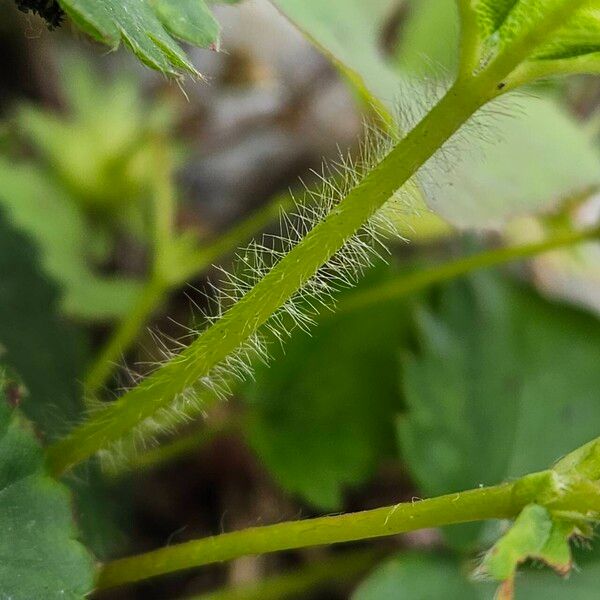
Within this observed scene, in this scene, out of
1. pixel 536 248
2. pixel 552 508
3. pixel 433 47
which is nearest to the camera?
pixel 552 508

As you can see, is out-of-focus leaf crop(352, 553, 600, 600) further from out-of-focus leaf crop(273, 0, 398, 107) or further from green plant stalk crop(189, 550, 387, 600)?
out-of-focus leaf crop(273, 0, 398, 107)

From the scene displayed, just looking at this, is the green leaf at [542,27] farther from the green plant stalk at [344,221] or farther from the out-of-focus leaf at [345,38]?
the out-of-focus leaf at [345,38]

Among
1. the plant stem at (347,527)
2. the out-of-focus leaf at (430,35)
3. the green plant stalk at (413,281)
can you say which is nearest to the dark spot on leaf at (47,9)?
the plant stem at (347,527)

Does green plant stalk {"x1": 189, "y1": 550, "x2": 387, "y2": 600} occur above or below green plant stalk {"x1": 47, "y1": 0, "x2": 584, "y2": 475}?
below

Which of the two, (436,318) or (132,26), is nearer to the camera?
(132,26)

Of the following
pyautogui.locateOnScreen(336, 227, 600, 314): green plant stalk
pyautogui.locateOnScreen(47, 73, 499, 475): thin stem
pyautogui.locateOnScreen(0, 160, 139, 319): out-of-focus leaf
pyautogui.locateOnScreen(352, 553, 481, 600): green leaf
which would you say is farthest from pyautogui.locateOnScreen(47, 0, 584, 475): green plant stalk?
pyautogui.locateOnScreen(0, 160, 139, 319): out-of-focus leaf

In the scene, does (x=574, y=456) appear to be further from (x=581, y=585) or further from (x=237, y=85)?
(x=237, y=85)

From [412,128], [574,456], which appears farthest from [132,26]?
[574,456]
